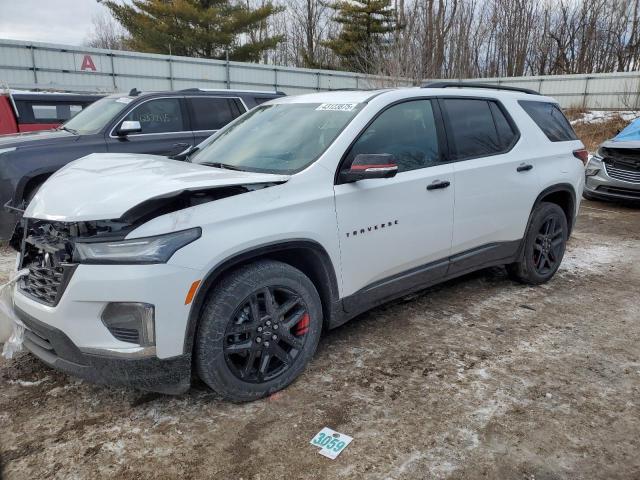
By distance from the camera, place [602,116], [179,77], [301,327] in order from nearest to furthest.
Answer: [301,327], [602,116], [179,77]

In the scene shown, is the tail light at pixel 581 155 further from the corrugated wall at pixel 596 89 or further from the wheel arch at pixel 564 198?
the corrugated wall at pixel 596 89

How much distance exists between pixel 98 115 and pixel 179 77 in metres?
16.9

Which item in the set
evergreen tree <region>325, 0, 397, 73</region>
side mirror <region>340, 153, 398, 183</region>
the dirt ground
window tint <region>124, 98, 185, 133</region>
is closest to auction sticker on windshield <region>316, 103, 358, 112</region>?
side mirror <region>340, 153, 398, 183</region>

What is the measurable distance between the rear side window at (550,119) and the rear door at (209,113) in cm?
433

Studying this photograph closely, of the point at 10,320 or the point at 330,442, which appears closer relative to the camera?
the point at 330,442

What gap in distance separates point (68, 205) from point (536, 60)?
3218 cm

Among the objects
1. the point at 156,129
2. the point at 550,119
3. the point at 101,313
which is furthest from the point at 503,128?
the point at 156,129

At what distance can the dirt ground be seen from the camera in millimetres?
2338

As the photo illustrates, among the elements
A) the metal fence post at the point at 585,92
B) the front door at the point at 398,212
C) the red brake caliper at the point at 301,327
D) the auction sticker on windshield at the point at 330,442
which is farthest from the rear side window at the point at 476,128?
the metal fence post at the point at 585,92

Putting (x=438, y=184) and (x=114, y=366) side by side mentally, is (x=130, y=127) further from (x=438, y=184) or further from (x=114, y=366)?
(x=114, y=366)

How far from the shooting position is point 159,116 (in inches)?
267

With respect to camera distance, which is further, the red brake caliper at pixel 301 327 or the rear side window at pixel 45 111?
the rear side window at pixel 45 111

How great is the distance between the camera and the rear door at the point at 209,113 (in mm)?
7068

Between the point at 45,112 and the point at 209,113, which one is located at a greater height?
the point at 45,112
